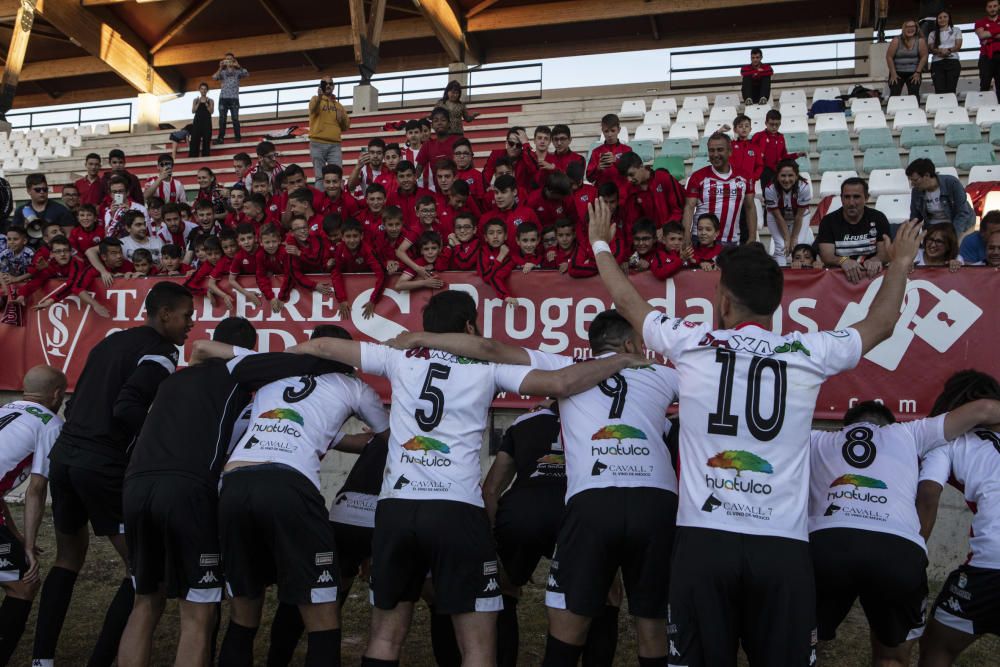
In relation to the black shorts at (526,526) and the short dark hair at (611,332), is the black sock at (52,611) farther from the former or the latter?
the short dark hair at (611,332)

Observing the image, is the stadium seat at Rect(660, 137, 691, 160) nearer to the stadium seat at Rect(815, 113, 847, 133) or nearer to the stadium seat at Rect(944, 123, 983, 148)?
the stadium seat at Rect(815, 113, 847, 133)

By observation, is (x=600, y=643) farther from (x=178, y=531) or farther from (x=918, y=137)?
(x=918, y=137)

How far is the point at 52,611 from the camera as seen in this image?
15.5 feet

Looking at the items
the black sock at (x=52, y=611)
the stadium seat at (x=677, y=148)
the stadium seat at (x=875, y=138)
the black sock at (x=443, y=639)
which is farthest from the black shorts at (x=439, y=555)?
the stadium seat at (x=875, y=138)

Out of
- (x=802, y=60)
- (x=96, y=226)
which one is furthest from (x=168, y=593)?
(x=802, y=60)

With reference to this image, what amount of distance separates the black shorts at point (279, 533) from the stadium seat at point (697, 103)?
12889 millimetres

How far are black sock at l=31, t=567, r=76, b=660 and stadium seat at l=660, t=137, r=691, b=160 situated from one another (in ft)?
33.1

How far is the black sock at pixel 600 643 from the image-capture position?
4375 millimetres

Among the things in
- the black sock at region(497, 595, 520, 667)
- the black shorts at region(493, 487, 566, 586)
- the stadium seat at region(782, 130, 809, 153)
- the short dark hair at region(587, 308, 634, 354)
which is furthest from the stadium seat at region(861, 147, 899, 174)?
the black sock at region(497, 595, 520, 667)

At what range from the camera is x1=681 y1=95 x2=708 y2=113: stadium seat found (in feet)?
50.3

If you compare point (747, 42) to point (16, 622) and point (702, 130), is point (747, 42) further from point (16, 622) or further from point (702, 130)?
point (16, 622)

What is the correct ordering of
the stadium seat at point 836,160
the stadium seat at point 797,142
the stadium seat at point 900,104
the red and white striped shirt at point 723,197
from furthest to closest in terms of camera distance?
the stadium seat at point 900,104
the stadium seat at point 797,142
the stadium seat at point 836,160
the red and white striped shirt at point 723,197

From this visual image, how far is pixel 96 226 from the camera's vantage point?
10000 millimetres

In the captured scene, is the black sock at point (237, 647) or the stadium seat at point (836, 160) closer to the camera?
the black sock at point (237, 647)
